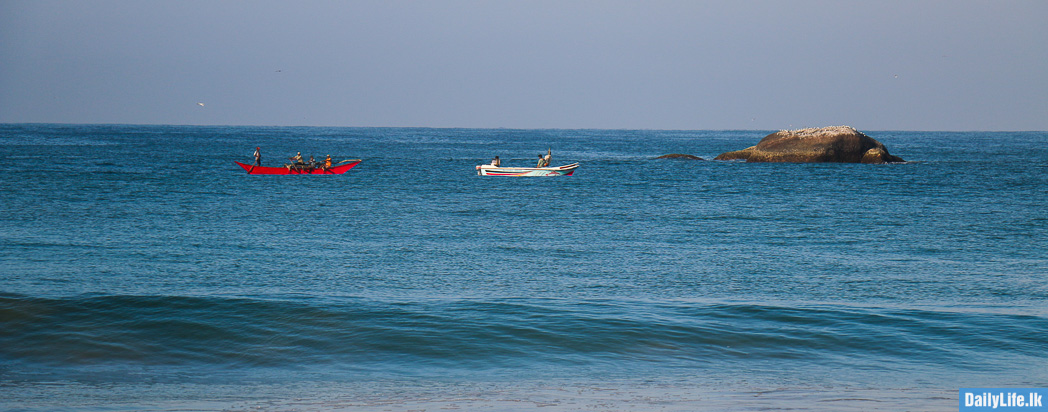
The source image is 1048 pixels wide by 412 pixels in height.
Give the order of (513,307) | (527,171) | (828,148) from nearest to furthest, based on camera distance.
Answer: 1. (513,307)
2. (527,171)
3. (828,148)

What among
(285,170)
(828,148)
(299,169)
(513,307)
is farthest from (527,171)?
(513,307)

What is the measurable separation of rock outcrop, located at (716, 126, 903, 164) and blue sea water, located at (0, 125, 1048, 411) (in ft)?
116

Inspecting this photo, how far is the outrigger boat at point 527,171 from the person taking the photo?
2422 inches

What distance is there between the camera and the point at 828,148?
71.5 metres

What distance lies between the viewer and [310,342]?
14.0 metres

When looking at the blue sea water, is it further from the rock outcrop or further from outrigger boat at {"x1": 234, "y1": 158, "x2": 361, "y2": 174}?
the rock outcrop

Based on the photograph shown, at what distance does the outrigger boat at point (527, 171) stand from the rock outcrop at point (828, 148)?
22.7 meters

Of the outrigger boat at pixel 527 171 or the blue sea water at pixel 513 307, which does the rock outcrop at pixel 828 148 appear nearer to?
the outrigger boat at pixel 527 171

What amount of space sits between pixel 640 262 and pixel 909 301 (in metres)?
7.27

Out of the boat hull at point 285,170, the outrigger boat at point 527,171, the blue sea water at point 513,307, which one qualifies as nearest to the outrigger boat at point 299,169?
the boat hull at point 285,170

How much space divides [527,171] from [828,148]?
93.9ft

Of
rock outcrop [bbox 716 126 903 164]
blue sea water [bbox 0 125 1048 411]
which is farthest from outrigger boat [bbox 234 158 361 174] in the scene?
rock outcrop [bbox 716 126 903 164]

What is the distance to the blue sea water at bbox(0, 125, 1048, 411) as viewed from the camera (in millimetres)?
11234

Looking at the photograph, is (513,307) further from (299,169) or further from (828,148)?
(828,148)
